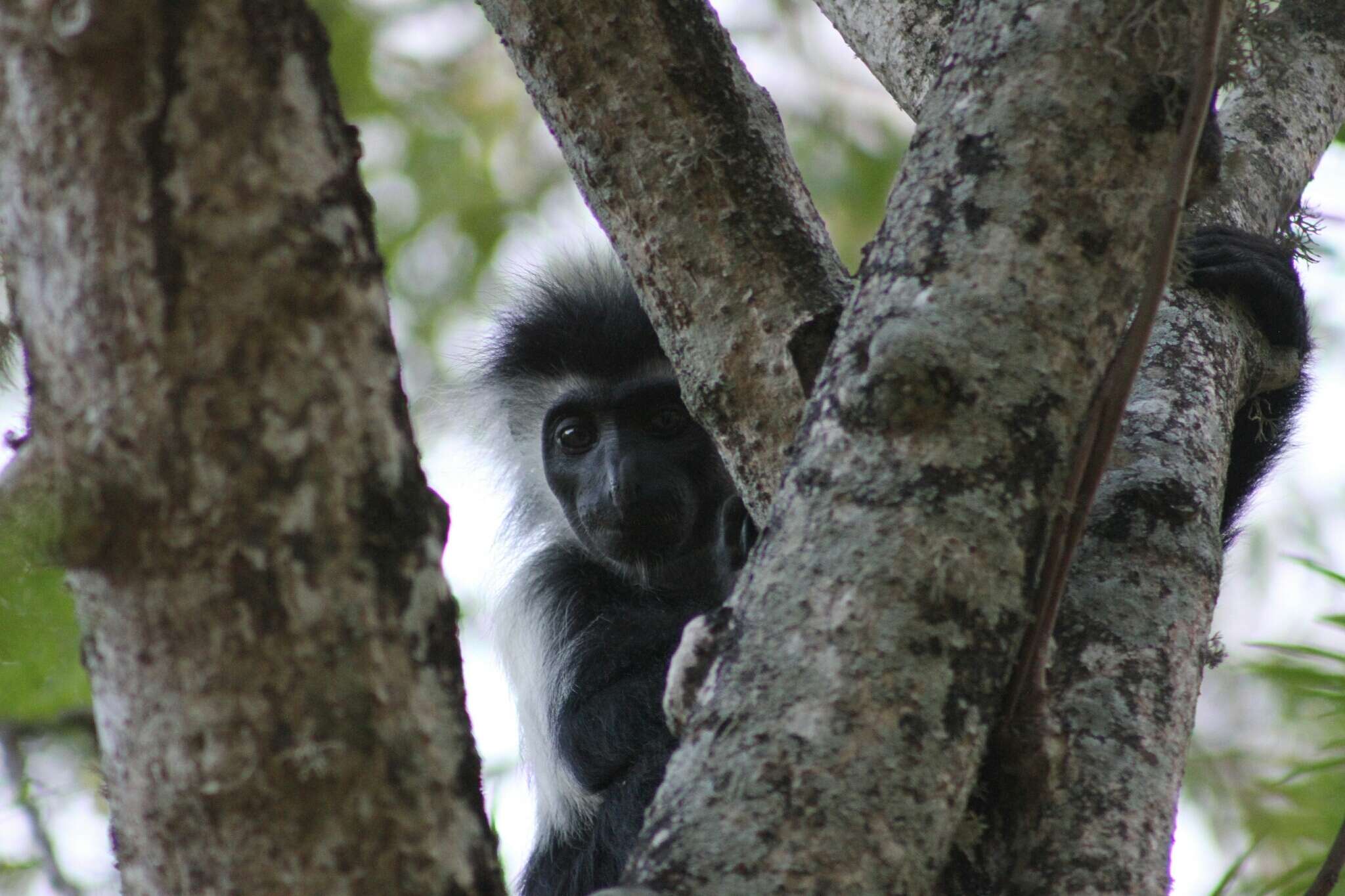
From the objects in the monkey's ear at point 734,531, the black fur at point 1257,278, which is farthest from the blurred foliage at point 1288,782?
the monkey's ear at point 734,531

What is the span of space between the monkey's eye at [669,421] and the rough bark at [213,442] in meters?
3.06

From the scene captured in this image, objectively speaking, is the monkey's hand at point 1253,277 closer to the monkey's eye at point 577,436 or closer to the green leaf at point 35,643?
the green leaf at point 35,643

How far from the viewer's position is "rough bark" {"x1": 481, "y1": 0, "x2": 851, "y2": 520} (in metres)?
2.03

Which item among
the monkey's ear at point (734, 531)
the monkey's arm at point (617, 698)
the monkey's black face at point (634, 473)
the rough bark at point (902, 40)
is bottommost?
the monkey's arm at point (617, 698)

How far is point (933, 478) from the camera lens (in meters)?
1.37

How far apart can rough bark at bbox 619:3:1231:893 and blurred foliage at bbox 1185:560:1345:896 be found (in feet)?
4.09

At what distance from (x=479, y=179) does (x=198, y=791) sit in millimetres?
6135

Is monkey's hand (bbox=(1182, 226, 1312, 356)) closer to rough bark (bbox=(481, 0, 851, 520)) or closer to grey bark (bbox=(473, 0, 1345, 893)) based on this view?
rough bark (bbox=(481, 0, 851, 520))

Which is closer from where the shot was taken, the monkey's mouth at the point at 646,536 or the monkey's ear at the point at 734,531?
the monkey's ear at the point at 734,531

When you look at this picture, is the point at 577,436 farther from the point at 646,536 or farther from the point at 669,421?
the point at 646,536

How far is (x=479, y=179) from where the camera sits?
698 cm

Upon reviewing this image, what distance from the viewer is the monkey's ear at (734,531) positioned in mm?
3301

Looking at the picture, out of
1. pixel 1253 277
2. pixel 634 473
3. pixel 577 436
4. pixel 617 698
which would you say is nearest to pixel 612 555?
pixel 634 473

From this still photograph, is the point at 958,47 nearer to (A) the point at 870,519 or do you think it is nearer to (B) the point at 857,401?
(B) the point at 857,401
